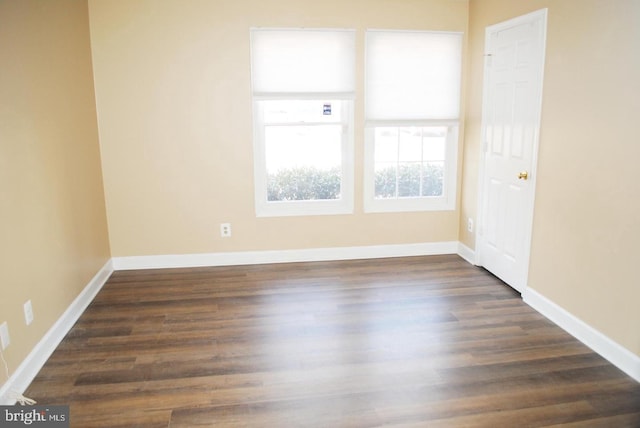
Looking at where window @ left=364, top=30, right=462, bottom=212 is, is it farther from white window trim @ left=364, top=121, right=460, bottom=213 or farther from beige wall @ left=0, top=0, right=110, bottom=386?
beige wall @ left=0, top=0, right=110, bottom=386

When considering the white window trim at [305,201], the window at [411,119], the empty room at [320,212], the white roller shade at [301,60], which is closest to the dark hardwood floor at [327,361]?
the empty room at [320,212]

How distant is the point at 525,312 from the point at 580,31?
2.02 m

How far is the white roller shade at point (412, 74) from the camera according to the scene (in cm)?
454

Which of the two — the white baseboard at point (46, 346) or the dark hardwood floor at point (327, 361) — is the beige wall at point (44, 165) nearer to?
the white baseboard at point (46, 346)

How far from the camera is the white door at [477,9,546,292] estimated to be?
3.60 meters

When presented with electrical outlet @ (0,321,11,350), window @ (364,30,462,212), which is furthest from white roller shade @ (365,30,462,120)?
electrical outlet @ (0,321,11,350)

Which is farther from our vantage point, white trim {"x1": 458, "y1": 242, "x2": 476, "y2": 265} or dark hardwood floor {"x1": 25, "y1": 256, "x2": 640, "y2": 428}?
white trim {"x1": 458, "y1": 242, "x2": 476, "y2": 265}

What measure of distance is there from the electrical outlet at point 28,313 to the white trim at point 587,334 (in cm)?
350

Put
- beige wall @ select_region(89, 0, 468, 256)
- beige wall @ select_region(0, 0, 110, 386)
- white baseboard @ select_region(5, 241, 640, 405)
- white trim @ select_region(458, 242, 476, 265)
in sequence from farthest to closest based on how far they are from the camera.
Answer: white trim @ select_region(458, 242, 476, 265) → beige wall @ select_region(89, 0, 468, 256) → white baseboard @ select_region(5, 241, 640, 405) → beige wall @ select_region(0, 0, 110, 386)

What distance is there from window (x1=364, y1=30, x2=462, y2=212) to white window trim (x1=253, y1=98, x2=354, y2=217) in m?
0.18

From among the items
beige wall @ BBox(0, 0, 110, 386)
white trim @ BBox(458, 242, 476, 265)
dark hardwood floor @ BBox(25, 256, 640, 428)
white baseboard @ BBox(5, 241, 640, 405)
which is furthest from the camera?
white trim @ BBox(458, 242, 476, 265)

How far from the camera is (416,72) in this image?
181 inches

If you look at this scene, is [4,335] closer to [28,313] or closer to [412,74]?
[28,313]

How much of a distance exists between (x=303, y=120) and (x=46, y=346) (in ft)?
9.34
